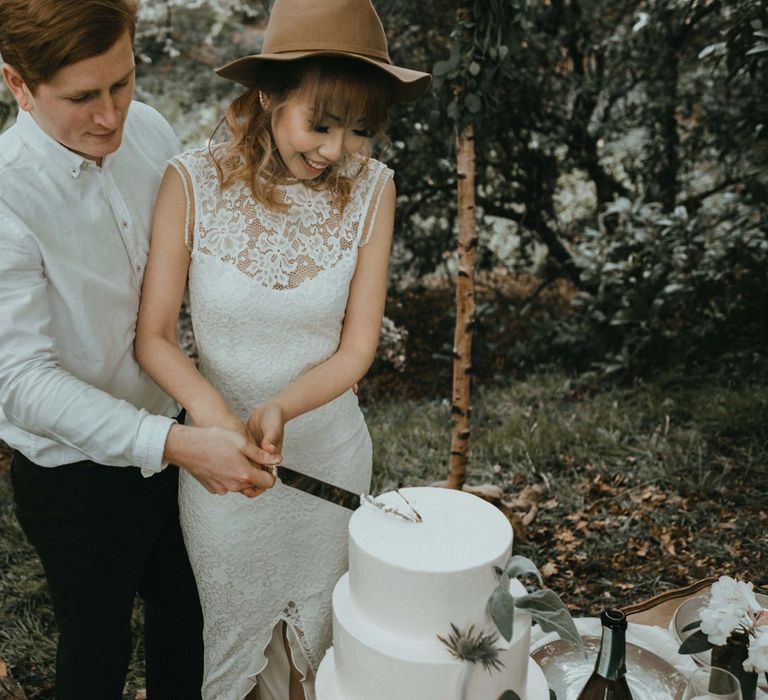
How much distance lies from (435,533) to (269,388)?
70cm

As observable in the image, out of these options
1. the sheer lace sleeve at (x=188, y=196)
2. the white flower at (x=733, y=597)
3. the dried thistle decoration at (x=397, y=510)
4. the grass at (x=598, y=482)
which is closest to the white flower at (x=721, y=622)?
the white flower at (x=733, y=597)

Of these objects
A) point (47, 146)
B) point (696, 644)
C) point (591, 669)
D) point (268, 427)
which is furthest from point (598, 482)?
point (47, 146)

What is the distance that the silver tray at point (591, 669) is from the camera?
1.62m

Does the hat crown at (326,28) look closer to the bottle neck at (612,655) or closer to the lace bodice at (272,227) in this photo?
the lace bodice at (272,227)

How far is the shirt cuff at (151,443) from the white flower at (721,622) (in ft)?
3.58

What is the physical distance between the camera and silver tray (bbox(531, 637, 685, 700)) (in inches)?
63.8

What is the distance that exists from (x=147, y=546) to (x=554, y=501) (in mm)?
2326

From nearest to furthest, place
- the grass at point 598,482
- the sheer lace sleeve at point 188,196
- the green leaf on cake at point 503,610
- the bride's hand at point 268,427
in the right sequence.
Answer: the green leaf on cake at point 503,610
the bride's hand at point 268,427
the sheer lace sleeve at point 188,196
the grass at point 598,482

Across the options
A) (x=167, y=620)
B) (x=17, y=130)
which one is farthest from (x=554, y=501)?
(x=17, y=130)

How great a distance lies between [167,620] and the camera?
2.17 meters

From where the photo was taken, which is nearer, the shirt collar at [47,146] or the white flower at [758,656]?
the white flower at [758,656]

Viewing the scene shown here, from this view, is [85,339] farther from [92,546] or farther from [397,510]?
[397,510]

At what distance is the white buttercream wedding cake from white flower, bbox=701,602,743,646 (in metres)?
0.38

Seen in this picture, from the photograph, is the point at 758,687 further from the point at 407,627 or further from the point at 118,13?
the point at 118,13
